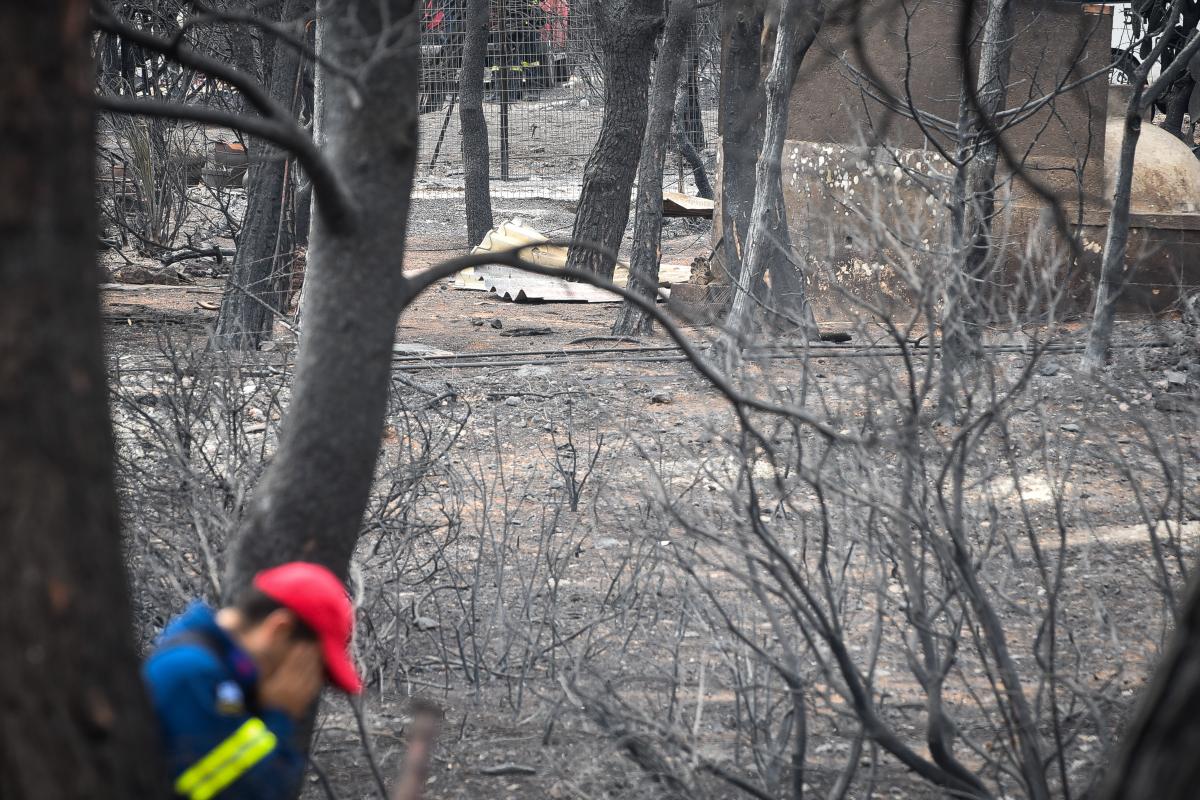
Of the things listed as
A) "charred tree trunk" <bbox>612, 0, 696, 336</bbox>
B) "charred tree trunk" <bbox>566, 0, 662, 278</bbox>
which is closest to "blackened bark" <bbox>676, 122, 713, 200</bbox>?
"charred tree trunk" <bbox>566, 0, 662, 278</bbox>

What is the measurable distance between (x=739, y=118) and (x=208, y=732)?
12701mm

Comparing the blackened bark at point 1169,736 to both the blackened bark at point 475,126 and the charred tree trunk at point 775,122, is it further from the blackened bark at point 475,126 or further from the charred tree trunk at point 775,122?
the blackened bark at point 475,126

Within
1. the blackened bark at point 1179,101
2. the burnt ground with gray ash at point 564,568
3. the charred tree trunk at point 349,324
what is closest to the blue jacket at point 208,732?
the charred tree trunk at point 349,324

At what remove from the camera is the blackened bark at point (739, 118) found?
44.1 feet

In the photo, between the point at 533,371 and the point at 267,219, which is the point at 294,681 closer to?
the point at 533,371

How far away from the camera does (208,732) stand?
1.82 meters

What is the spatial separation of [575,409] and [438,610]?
396cm

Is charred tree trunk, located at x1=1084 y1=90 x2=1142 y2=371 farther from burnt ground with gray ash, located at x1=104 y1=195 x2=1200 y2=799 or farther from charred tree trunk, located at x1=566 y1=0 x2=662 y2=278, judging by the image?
charred tree trunk, located at x1=566 y1=0 x2=662 y2=278

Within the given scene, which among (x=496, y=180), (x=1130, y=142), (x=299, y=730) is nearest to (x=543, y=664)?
(x=299, y=730)

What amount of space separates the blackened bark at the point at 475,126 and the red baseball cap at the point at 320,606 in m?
17.1

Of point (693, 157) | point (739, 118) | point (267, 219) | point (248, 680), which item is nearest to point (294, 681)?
point (248, 680)

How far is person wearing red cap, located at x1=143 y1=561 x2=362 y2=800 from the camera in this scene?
5.98 ft

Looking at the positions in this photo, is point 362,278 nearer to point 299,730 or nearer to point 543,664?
point 299,730

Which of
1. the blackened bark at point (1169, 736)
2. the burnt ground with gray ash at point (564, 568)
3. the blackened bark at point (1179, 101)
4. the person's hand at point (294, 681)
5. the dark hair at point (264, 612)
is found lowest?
the burnt ground with gray ash at point (564, 568)
